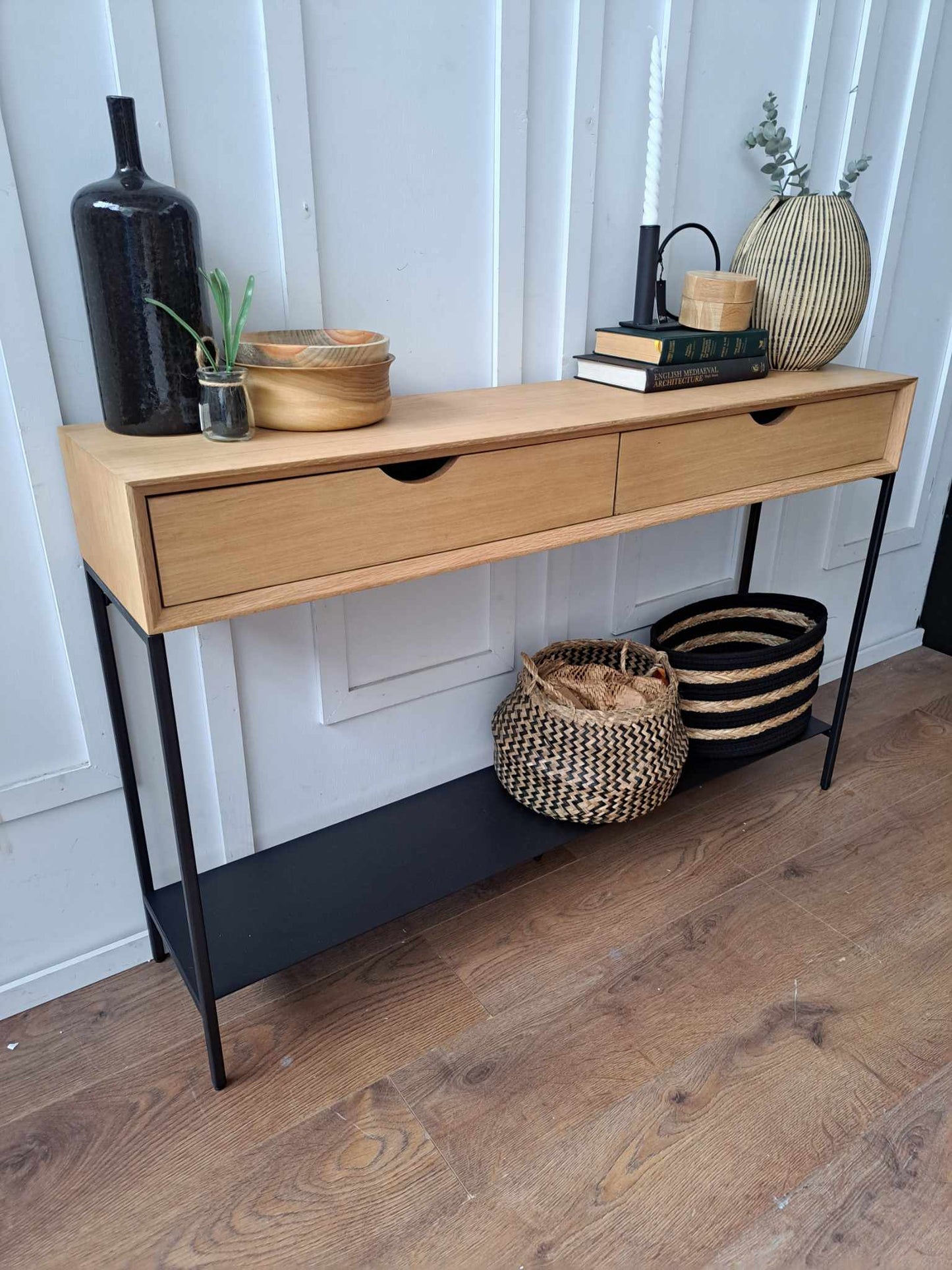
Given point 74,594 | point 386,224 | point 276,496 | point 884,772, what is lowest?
point 884,772

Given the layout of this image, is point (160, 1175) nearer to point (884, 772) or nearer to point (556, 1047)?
point (556, 1047)

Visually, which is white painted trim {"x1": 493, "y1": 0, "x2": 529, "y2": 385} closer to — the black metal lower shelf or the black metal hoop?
the black metal hoop

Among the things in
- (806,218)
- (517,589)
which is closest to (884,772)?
(517,589)

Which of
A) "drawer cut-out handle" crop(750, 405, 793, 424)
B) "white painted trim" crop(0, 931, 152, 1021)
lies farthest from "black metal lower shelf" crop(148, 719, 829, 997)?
"drawer cut-out handle" crop(750, 405, 793, 424)

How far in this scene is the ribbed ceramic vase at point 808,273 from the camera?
5.01 ft

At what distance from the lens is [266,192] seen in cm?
118

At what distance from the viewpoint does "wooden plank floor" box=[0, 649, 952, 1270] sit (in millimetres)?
1057

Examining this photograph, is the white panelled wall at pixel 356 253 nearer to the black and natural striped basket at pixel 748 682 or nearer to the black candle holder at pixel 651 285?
the black candle holder at pixel 651 285

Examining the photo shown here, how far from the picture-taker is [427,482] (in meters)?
1.07

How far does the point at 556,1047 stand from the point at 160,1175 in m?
0.55

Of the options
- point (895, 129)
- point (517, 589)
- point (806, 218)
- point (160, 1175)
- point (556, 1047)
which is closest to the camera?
point (160, 1175)

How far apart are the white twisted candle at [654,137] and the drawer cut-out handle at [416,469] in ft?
2.15

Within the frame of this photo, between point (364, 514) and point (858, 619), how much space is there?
1184mm

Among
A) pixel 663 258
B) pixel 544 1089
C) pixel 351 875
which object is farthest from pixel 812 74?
pixel 544 1089
